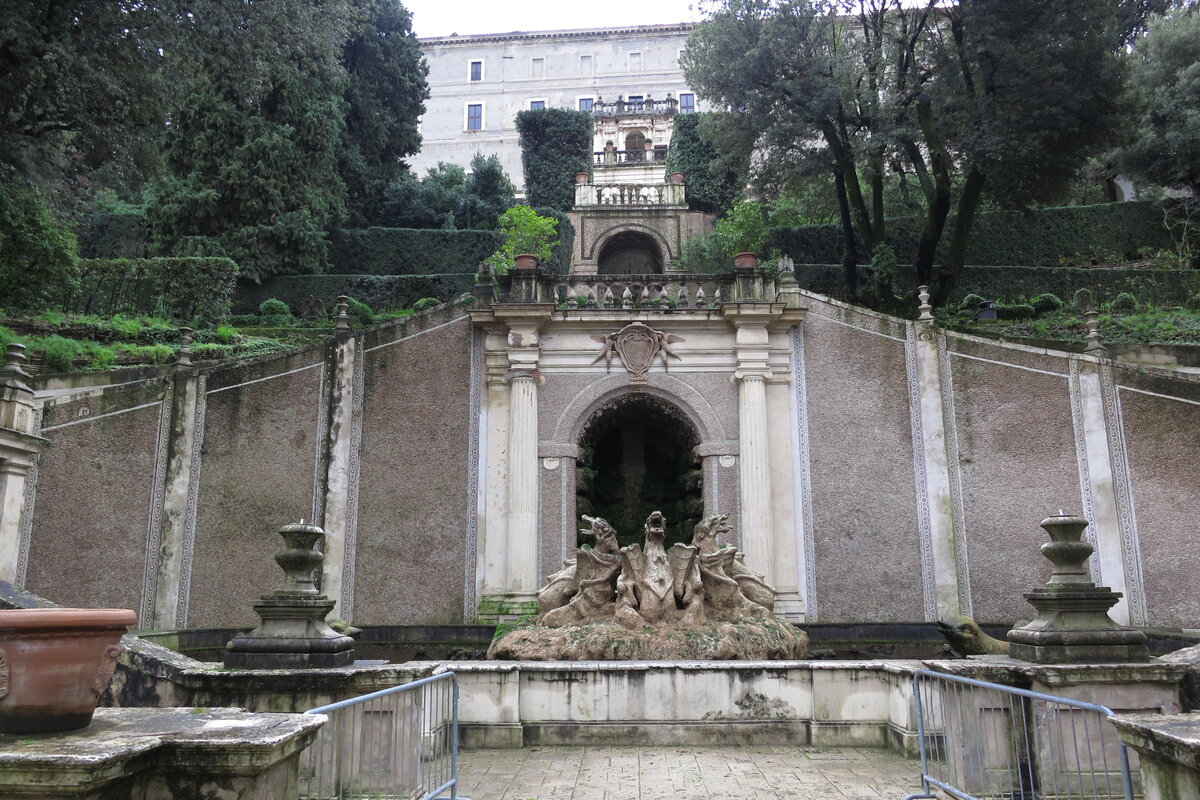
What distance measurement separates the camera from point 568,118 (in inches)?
1615

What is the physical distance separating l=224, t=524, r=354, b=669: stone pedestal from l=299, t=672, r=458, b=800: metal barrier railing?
559 millimetres

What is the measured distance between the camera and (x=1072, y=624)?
633 cm

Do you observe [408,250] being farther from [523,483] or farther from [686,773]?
[686,773]

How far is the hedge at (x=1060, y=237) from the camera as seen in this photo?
94.4 feet

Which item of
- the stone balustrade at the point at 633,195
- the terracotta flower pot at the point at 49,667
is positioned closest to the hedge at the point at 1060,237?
the stone balustrade at the point at 633,195

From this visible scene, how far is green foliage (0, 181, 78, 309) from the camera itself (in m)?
15.9

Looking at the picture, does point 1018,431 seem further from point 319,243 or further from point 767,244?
point 319,243

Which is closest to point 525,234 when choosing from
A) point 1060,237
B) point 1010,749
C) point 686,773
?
point 1060,237

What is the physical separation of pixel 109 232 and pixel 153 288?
12.6 m

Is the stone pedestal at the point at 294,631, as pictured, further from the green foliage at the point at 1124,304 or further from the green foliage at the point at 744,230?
the green foliage at the point at 744,230

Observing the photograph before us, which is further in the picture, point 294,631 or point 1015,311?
point 1015,311

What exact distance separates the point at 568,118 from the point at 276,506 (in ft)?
103

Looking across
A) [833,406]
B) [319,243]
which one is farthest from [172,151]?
[833,406]

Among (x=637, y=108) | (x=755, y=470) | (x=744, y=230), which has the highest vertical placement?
(x=637, y=108)
